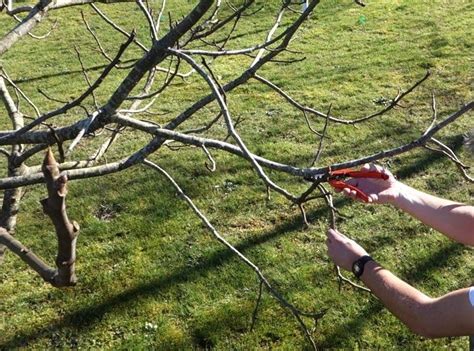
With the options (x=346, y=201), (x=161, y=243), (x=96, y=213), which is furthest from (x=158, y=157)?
(x=346, y=201)

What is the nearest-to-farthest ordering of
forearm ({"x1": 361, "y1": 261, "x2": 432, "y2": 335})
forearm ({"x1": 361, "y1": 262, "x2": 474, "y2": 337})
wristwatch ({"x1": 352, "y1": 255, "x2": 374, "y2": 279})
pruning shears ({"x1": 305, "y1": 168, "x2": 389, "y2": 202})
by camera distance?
pruning shears ({"x1": 305, "y1": 168, "x2": 389, "y2": 202})
forearm ({"x1": 361, "y1": 262, "x2": 474, "y2": 337})
forearm ({"x1": 361, "y1": 261, "x2": 432, "y2": 335})
wristwatch ({"x1": 352, "y1": 255, "x2": 374, "y2": 279})

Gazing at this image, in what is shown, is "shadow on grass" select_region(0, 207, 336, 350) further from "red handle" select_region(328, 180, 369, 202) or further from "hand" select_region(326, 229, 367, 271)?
"red handle" select_region(328, 180, 369, 202)

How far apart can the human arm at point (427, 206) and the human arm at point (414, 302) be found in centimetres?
23

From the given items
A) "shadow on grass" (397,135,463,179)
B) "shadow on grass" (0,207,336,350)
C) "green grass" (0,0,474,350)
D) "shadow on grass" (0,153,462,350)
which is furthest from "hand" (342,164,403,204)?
"shadow on grass" (397,135,463,179)

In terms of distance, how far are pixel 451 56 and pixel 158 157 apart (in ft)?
12.3

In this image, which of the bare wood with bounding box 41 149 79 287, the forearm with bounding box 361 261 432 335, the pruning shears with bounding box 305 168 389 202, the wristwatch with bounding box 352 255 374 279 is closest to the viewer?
the bare wood with bounding box 41 149 79 287

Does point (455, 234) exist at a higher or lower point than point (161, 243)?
higher

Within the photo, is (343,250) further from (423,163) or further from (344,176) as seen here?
(423,163)

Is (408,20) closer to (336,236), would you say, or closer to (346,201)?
Result: (346,201)

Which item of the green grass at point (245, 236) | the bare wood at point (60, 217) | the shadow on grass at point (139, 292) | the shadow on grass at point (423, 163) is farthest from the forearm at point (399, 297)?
the shadow on grass at point (423, 163)

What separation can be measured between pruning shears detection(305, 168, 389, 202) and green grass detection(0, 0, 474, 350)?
0.58 ft

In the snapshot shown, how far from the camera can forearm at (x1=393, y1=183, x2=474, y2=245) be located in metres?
2.04

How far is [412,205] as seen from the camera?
85.4 inches

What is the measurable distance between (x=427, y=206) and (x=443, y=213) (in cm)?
8
